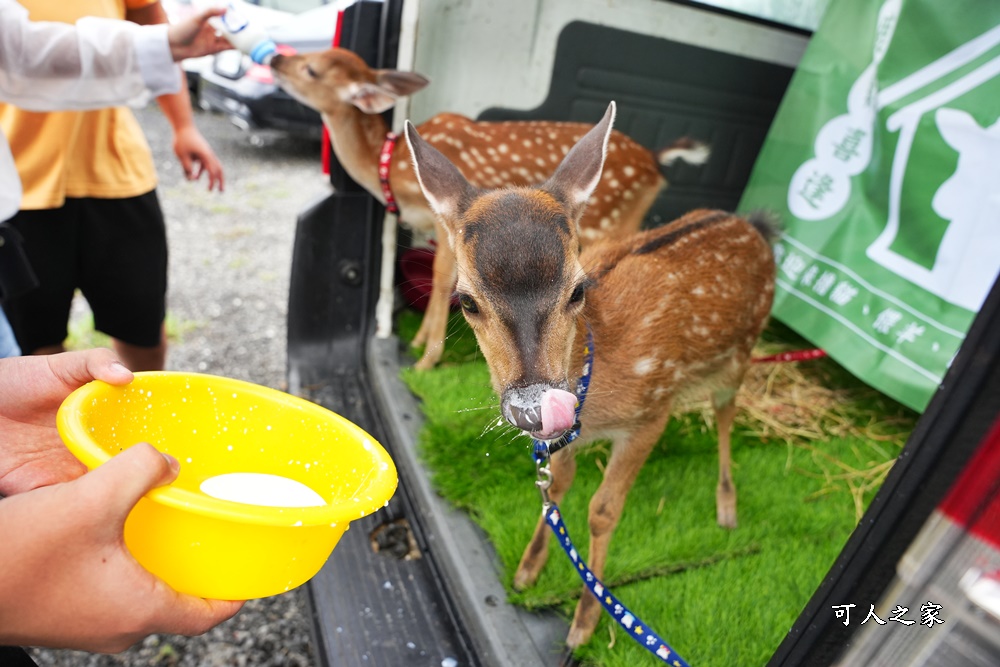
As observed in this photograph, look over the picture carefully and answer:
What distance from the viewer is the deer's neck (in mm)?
3148

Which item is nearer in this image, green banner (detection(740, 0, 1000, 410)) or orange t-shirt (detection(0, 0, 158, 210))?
orange t-shirt (detection(0, 0, 158, 210))

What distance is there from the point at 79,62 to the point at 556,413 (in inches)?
71.8

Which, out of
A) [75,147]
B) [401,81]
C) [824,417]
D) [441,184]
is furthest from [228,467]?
[824,417]

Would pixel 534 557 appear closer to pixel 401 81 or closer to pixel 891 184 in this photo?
pixel 401 81

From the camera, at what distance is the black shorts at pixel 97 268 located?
7.52 ft

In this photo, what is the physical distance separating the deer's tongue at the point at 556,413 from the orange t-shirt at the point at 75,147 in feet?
6.26

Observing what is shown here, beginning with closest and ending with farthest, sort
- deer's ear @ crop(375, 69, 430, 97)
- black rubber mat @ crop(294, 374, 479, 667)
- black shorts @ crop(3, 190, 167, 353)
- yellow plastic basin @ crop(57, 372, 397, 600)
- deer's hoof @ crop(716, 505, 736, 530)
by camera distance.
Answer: yellow plastic basin @ crop(57, 372, 397, 600), black rubber mat @ crop(294, 374, 479, 667), black shorts @ crop(3, 190, 167, 353), deer's hoof @ crop(716, 505, 736, 530), deer's ear @ crop(375, 69, 430, 97)

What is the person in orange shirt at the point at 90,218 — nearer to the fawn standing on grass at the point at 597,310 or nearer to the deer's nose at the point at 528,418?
the fawn standing on grass at the point at 597,310

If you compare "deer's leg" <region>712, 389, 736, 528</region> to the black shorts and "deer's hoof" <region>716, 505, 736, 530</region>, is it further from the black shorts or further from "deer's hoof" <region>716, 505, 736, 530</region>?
the black shorts

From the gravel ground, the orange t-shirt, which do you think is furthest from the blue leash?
the orange t-shirt

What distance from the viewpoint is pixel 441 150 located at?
10.2 ft

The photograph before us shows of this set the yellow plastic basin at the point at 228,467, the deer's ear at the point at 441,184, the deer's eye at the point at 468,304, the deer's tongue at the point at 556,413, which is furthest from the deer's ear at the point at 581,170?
the yellow plastic basin at the point at 228,467

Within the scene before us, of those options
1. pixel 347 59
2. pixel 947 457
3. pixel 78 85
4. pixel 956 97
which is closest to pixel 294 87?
pixel 347 59

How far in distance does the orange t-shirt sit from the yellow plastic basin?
122cm
